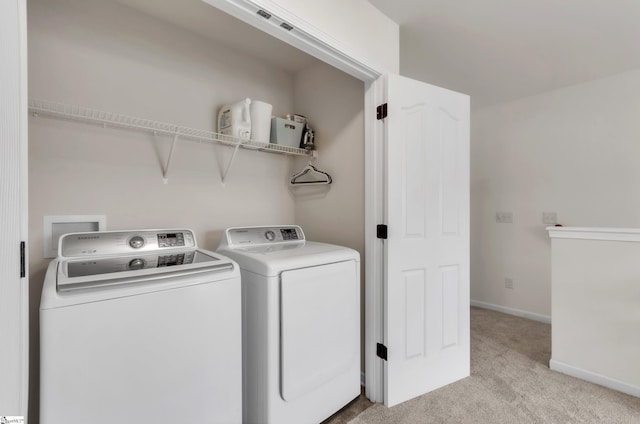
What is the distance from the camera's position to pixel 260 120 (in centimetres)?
203

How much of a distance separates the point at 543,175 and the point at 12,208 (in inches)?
158

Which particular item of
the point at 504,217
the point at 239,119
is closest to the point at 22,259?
the point at 239,119

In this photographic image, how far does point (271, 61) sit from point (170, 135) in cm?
104

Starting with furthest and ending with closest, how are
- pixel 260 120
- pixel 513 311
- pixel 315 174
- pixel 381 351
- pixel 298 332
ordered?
pixel 513 311 → pixel 315 174 → pixel 260 120 → pixel 381 351 → pixel 298 332

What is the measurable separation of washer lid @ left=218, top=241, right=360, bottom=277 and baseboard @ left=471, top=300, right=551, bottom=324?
268 centimetres

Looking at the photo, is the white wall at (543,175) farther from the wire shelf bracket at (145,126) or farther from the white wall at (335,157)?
the wire shelf bracket at (145,126)

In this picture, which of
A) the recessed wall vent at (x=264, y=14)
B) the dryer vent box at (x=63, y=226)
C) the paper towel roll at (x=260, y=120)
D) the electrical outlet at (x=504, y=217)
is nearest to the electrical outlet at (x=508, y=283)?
the electrical outlet at (x=504, y=217)

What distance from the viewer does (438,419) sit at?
1.64 metres

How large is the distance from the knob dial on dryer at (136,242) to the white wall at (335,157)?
1.20 meters

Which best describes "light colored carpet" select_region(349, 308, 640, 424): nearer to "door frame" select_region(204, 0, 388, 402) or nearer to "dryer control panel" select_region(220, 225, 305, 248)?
"door frame" select_region(204, 0, 388, 402)

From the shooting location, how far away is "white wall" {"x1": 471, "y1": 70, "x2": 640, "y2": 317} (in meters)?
2.71

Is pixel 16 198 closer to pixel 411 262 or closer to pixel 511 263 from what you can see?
pixel 411 262

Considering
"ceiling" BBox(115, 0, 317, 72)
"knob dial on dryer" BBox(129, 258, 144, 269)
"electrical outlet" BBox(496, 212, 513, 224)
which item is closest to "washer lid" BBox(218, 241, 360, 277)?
"knob dial on dryer" BBox(129, 258, 144, 269)

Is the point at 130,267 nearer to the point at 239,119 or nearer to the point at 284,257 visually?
the point at 284,257
